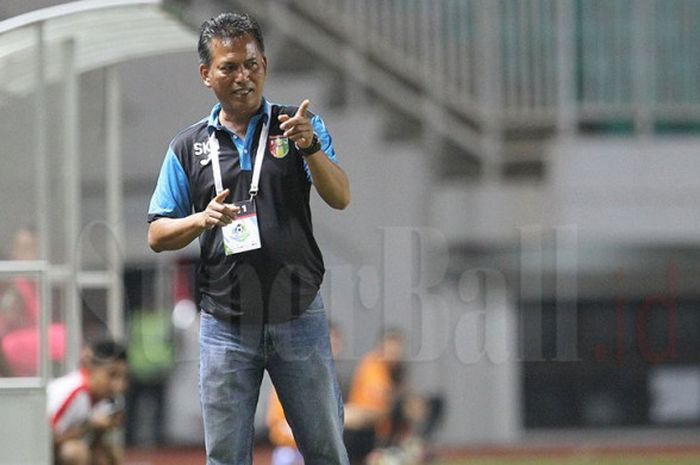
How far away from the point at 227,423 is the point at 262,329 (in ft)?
1.06

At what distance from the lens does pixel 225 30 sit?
18.9 feet

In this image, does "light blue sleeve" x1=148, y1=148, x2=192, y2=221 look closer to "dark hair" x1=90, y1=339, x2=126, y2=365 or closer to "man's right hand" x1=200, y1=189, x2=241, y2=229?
"man's right hand" x1=200, y1=189, x2=241, y2=229

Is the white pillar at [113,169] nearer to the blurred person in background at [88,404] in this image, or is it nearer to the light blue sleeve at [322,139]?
the blurred person in background at [88,404]

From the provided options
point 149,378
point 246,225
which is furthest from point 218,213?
point 149,378

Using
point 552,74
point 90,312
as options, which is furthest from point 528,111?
point 90,312

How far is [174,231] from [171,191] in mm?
243

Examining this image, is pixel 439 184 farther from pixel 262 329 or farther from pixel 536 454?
pixel 262 329

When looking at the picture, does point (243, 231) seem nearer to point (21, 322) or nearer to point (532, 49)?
point (21, 322)

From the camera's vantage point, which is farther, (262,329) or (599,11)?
(599,11)

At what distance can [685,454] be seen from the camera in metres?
17.6

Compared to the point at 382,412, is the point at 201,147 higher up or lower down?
higher up

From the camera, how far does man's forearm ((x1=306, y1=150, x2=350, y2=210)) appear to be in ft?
18.5

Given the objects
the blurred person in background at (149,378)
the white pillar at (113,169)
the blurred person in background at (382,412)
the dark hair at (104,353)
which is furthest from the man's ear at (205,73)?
the blurred person in background at (149,378)

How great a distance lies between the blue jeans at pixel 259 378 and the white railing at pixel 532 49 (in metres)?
→ 12.6
